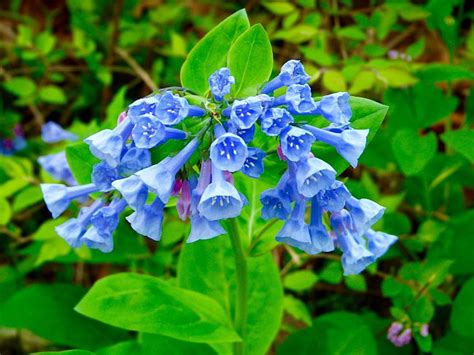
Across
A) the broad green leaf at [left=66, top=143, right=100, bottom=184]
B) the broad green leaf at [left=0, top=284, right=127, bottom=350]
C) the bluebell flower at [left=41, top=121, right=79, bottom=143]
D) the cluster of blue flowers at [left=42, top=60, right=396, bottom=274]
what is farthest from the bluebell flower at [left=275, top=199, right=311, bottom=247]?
the bluebell flower at [left=41, top=121, right=79, bottom=143]

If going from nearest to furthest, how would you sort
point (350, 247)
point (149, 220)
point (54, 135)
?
point (149, 220) → point (350, 247) → point (54, 135)

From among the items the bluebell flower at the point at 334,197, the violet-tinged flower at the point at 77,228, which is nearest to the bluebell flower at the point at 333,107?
the bluebell flower at the point at 334,197

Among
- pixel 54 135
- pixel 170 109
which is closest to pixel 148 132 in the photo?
pixel 170 109

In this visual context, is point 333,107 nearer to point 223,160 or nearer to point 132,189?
point 223,160

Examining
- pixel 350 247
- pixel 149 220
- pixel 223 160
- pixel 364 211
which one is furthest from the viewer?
pixel 350 247

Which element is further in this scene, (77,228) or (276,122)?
(77,228)

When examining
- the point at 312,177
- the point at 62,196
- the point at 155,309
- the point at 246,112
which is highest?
the point at 246,112

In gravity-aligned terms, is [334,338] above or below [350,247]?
below
